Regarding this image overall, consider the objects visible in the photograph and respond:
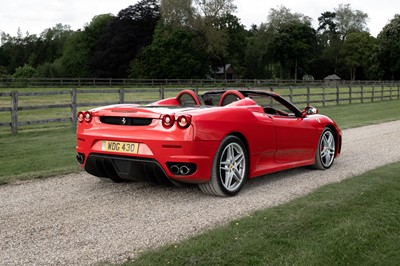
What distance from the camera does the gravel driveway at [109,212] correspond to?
12.2 ft

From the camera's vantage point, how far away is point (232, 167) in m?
5.45

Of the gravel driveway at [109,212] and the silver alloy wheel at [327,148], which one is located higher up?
the silver alloy wheel at [327,148]

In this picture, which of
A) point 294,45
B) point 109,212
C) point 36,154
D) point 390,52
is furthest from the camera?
point 294,45

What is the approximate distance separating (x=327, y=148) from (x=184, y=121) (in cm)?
332

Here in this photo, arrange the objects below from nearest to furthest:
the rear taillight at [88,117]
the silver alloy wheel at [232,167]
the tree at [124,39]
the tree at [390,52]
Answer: the silver alloy wheel at [232,167]
the rear taillight at [88,117]
the tree at [124,39]
the tree at [390,52]

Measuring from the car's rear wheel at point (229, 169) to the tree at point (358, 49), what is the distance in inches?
3592

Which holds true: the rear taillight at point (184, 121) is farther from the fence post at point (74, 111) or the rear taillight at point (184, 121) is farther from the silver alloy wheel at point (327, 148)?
the fence post at point (74, 111)

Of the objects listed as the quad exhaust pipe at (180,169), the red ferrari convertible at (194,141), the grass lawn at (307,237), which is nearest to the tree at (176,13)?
the red ferrari convertible at (194,141)

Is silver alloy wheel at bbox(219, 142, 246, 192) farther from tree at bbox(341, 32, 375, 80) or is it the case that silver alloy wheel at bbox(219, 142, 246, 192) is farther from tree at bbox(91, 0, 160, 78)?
tree at bbox(341, 32, 375, 80)

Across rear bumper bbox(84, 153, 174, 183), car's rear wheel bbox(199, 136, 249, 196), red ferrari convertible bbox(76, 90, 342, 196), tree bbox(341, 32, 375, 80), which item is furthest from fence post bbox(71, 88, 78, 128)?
tree bbox(341, 32, 375, 80)

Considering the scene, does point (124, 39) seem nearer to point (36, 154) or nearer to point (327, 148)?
point (36, 154)

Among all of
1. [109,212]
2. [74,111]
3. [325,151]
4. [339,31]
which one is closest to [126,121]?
[109,212]

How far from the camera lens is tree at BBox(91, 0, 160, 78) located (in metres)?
71.4

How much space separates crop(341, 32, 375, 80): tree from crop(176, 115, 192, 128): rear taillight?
302 ft
